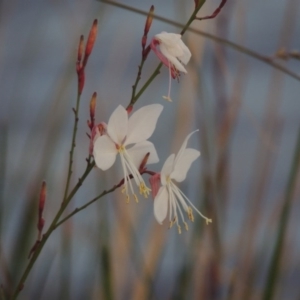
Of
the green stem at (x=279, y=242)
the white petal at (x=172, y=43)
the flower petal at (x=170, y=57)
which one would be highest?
the white petal at (x=172, y=43)

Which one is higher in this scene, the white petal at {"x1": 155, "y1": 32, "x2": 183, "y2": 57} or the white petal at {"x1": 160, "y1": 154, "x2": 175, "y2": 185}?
the white petal at {"x1": 155, "y1": 32, "x2": 183, "y2": 57}

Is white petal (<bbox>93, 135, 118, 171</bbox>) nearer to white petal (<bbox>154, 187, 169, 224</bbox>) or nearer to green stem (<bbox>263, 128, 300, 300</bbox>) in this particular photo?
white petal (<bbox>154, 187, 169, 224</bbox>)

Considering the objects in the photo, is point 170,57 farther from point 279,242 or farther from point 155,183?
point 279,242

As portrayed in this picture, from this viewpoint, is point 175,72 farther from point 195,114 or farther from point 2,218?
point 195,114

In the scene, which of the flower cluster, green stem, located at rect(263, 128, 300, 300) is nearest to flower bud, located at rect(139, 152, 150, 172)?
the flower cluster

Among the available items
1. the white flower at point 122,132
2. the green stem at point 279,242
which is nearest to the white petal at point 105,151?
the white flower at point 122,132

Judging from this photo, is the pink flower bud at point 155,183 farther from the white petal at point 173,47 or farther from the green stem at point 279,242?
the green stem at point 279,242

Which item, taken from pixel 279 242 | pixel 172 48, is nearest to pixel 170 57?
pixel 172 48
